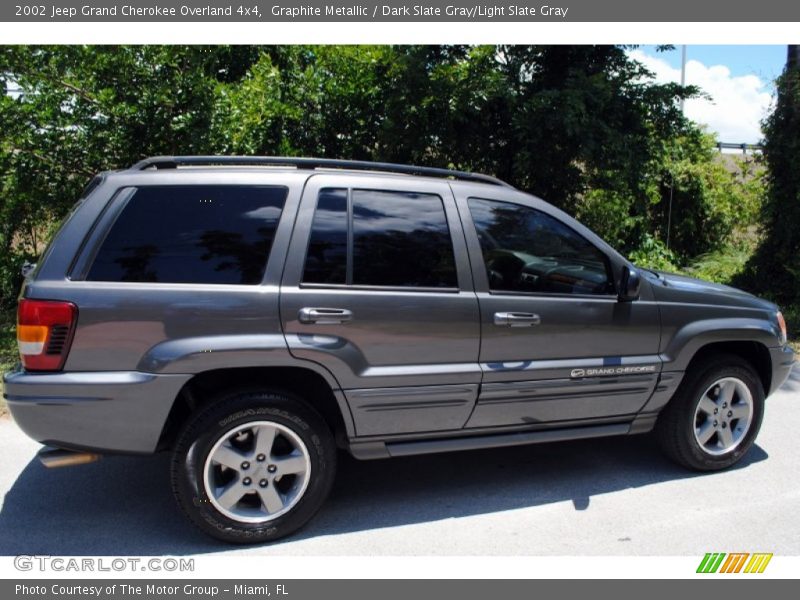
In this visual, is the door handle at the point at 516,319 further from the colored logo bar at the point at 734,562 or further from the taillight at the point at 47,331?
the taillight at the point at 47,331

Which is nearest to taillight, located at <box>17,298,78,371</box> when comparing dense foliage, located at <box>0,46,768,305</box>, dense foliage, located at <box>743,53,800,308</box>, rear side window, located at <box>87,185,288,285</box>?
rear side window, located at <box>87,185,288,285</box>

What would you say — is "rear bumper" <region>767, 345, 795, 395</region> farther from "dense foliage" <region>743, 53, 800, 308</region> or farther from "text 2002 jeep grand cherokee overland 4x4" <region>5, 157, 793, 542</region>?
"dense foliage" <region>743, 53, 800, 308</region>

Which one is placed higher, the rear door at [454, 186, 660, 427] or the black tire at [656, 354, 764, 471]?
the rear door at [454, 186, 660, 427]

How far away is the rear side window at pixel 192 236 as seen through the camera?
128 inches

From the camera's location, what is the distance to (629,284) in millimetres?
3906

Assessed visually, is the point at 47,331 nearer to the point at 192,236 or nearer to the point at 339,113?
the point at 192,236

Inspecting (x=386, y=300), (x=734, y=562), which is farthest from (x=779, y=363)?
(x=386, y=300)

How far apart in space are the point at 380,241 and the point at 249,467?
1.35m

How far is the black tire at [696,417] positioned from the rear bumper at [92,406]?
3.02 metres

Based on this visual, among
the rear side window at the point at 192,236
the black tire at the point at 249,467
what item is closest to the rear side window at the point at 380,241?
the rear side window at the point at 192,236

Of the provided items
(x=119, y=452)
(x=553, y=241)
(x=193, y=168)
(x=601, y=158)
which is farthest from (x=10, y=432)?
(x=601, y=158)

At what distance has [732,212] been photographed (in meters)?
11.7

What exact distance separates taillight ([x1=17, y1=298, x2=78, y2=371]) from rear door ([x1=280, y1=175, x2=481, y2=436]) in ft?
3.25

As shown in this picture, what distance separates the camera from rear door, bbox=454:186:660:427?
3754 mm
